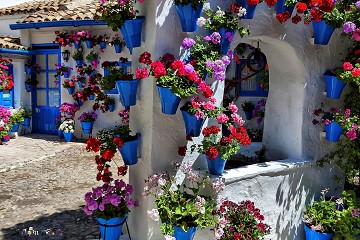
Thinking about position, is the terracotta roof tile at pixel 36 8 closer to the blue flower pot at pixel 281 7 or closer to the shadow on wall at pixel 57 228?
the shadow on wall at pixel 57 228

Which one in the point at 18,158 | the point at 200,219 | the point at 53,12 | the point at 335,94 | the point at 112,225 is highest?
the point at 53,12

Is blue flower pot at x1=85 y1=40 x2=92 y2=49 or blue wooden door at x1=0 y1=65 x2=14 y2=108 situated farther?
blue wooden door at x1=0 y1=65 x2=14 y2=108

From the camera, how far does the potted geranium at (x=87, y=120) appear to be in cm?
1123

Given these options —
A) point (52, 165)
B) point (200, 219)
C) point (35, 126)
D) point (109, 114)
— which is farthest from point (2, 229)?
point (35, 126)

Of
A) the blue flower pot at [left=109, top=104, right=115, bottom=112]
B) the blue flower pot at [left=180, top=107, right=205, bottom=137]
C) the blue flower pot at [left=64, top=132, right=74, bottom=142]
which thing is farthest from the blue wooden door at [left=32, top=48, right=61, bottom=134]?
the blue flower pot at [left=180, top=107, right=205, bottom=137]

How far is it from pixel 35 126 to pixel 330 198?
10.3 meters

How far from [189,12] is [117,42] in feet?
23.8

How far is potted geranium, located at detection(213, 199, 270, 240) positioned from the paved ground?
1.94m

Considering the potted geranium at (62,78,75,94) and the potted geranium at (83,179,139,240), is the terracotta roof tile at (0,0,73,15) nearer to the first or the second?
the potted geranium at (62,78,75,94)

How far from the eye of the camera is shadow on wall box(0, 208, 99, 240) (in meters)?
4.82

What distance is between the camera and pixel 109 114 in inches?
447

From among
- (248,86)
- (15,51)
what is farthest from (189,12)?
(15,51)

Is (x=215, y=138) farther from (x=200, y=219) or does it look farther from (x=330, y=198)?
(x=330, y=198)

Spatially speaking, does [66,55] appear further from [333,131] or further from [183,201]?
[183,201]
